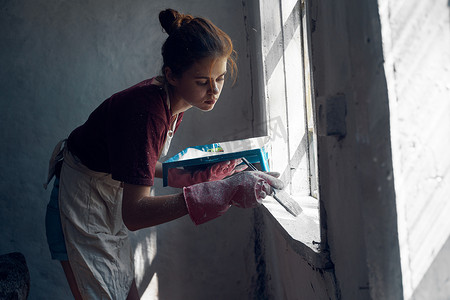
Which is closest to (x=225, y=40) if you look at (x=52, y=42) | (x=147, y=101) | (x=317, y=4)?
(x=147, y=101)

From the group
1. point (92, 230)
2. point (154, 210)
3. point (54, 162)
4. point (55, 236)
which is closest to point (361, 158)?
point (154, 210)

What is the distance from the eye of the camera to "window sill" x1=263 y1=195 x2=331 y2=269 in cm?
84

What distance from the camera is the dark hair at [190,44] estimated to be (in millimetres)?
1200

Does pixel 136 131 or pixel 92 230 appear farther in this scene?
pixel 92 230

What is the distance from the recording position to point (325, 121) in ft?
2.32

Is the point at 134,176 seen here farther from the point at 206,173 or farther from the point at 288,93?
the point at 288,93

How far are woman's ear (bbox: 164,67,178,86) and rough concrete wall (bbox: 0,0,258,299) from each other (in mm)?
923

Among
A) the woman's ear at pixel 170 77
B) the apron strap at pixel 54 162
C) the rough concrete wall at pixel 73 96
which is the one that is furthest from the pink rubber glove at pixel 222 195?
the rough concrete wall at pixel 73 96

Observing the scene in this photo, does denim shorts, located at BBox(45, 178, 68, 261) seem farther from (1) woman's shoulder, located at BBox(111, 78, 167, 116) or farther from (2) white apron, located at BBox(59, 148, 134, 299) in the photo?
(1) woman's shoulder, located at BBox(111, 78, 167, 116)

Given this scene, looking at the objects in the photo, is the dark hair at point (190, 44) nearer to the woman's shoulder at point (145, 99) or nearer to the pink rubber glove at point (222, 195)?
the woman's shoulder at point (145, 99)

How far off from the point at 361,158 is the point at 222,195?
504 mm

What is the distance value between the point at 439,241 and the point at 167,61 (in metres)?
0.99

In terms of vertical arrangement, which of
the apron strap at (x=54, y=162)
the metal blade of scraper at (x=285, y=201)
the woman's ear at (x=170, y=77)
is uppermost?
the woman's ear at (x=170, y=77)

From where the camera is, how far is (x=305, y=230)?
1126mm
